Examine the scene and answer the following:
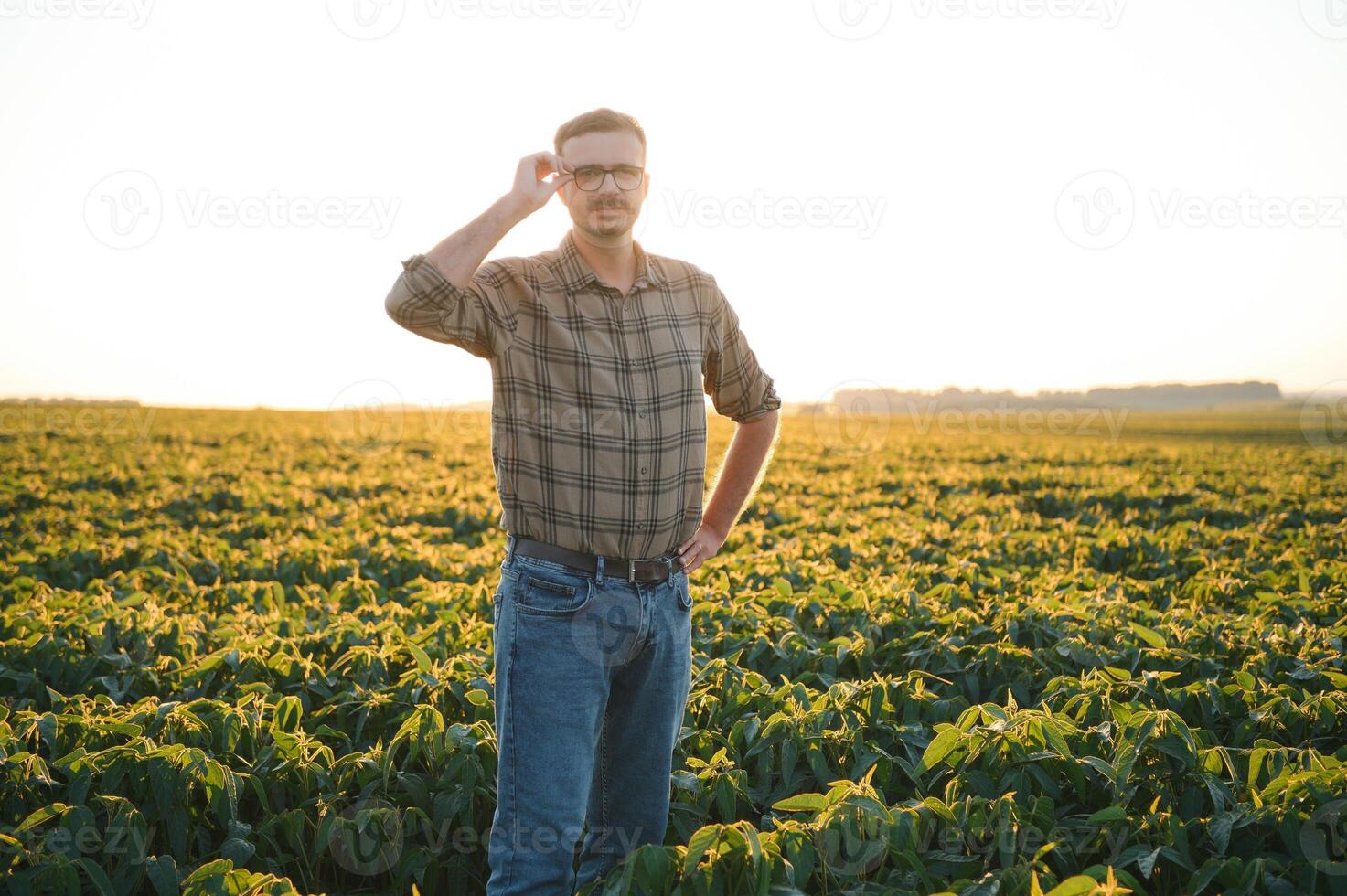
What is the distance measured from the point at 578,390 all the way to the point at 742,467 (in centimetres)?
95

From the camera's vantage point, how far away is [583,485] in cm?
247

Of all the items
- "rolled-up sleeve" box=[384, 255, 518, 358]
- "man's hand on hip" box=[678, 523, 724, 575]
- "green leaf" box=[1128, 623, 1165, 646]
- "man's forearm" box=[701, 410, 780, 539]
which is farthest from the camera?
"green leaf" box=[1128, 623, 1165, 646]

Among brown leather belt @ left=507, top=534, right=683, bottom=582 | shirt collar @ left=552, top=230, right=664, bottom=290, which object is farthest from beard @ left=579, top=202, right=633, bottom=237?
brown leather belt @ left=507, top=534, right=683, bottom=582

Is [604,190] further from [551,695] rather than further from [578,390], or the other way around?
[551,695]

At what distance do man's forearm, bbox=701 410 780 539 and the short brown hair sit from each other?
1.15 meters

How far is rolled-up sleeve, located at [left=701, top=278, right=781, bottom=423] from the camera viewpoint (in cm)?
298

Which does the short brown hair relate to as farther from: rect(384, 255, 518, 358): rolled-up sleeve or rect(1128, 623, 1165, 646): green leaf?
rect(1128, 623, 1165, 646): green leaf

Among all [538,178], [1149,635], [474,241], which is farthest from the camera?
[1149,635]

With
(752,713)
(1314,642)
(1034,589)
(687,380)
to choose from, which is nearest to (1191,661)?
(1314,642)

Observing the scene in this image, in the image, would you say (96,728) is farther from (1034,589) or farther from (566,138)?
(1034,589)

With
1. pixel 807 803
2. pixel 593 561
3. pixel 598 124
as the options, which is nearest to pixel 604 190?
pixel 598 124

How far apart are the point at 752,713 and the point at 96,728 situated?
9.58 ft

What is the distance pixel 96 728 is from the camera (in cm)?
356

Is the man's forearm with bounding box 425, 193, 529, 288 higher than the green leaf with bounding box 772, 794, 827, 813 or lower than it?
higher
